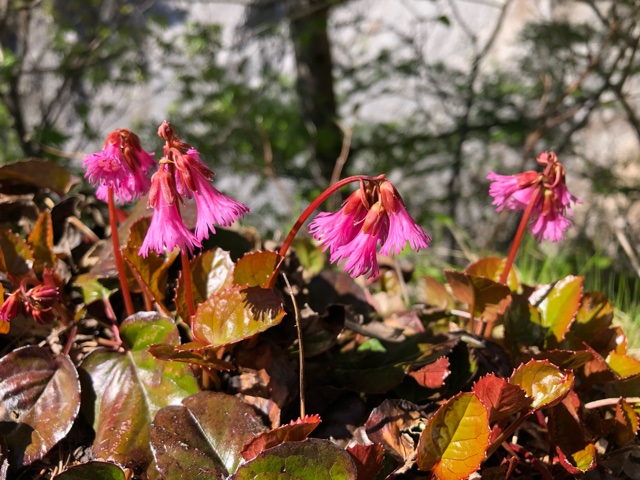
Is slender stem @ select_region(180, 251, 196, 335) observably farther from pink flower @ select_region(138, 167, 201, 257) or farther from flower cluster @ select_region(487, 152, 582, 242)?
flower cluster @ select_region(487, 152, 582, 242)

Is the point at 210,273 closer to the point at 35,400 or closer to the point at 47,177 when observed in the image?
the point at 35,400

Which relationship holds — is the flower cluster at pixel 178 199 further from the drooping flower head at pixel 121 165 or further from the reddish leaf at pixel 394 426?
the reddish leaf at pixel 394 426

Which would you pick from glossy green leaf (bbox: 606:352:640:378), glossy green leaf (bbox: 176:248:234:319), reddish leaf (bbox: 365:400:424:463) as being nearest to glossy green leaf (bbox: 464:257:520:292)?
glossy green leaf (bbox: 606:352:640:378)

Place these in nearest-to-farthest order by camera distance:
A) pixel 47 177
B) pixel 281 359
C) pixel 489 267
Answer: pixel 281 359 < pixel 489 267 < pixel 47 177

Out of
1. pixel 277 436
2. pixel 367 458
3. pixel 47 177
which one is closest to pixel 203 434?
pixel 277 436

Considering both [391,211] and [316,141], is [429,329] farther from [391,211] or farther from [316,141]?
[316,141]

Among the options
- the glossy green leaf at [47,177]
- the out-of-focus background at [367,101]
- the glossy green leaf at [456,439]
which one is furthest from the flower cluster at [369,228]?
the out-of-focus background at [367,101]
